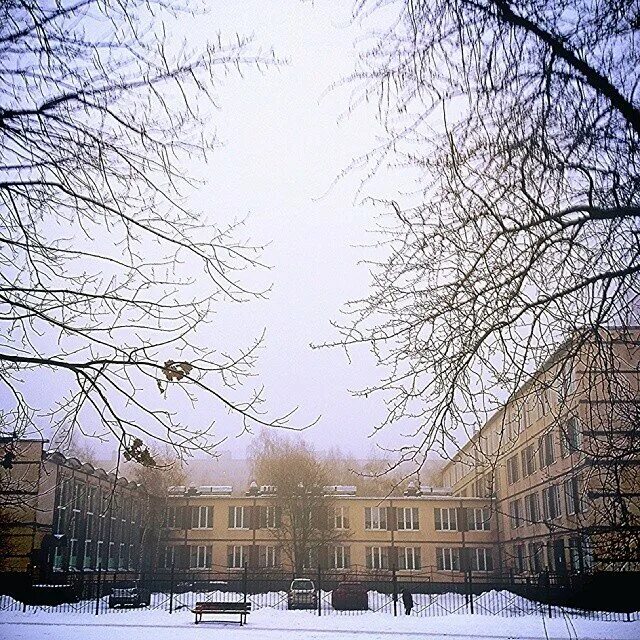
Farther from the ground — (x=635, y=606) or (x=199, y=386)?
(x=199, y=386)

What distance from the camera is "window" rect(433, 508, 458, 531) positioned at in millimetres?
46719

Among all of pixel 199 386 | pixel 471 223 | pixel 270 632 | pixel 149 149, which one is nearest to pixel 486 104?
pixel 471 223

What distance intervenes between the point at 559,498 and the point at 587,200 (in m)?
28.4

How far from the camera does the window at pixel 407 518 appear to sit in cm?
4700

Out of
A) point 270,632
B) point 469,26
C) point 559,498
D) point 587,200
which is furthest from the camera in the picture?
point 559,498

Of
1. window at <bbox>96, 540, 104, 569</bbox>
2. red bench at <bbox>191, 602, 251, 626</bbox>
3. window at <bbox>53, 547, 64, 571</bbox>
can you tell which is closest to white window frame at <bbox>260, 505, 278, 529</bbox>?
window at <bbox>96, 540, 104, 569</bbox>

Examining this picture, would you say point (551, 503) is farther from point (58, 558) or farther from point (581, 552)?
point (581, 552)

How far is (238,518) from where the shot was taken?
47.9 meters

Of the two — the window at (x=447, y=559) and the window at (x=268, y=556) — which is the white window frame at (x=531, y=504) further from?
the window at (x=268, y=556)

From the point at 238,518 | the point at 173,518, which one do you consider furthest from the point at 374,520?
the point at 173,518

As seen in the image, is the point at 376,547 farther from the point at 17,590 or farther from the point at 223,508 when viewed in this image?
the point at 17,590

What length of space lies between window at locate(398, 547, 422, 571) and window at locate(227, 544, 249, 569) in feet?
31.9

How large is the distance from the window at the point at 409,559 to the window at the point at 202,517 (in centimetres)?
1228

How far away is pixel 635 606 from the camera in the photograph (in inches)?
848
